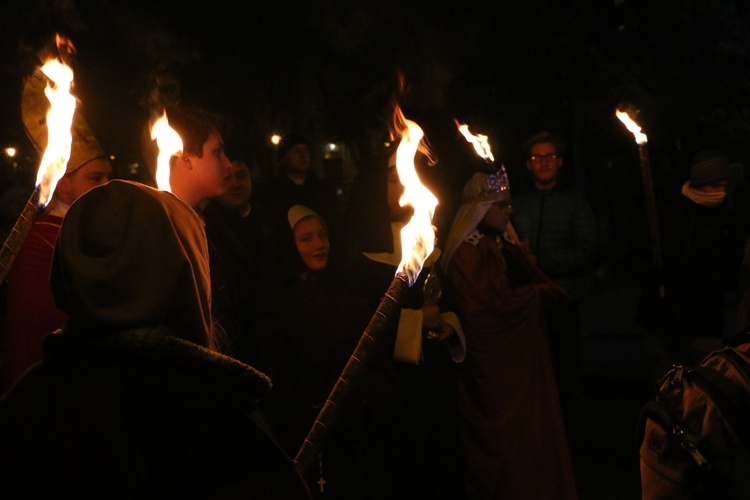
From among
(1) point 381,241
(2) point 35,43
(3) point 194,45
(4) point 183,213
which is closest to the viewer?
(4) point 183,213

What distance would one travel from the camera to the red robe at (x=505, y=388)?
5426 millimetres

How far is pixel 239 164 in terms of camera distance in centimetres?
644

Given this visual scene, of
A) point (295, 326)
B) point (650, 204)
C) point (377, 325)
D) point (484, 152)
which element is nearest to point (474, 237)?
point (484, 152)

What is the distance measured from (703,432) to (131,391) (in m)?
1.27

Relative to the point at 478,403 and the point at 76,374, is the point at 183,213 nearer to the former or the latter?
the point at 76,374

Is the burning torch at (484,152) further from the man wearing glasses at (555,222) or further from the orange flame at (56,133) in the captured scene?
the orange flame at (56,133)

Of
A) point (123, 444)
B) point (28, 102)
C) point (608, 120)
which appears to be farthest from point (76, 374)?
point (608, 120)

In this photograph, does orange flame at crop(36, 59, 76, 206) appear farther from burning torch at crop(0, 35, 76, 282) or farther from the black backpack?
the black backpack

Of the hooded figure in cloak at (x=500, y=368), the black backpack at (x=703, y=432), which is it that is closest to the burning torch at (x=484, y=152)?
the hooded figure in cloak at (x=500, y=368)

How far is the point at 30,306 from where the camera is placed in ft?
12.0

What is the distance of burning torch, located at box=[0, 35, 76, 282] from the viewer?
3.13m

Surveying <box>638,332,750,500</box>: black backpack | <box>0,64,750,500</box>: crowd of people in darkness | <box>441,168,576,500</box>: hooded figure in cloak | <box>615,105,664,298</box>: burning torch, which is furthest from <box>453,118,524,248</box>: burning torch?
<box>638,332,750,500</box>: black backpack

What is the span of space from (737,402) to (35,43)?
3882 mm

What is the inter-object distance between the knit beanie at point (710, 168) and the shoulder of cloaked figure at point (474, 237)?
1.92 meters
